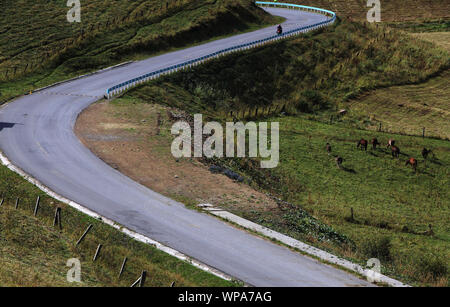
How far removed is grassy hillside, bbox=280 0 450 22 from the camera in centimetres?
10325

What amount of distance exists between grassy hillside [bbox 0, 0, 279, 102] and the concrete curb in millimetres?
27441

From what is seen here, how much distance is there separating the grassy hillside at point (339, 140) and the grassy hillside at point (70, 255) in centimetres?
742

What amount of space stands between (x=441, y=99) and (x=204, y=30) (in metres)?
29.7

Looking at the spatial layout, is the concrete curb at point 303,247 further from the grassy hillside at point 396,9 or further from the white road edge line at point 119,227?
the grassy hillside at point 396,9

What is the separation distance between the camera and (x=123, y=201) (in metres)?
35.4

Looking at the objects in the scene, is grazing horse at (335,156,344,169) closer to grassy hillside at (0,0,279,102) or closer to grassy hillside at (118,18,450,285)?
grassy hillside at (118,18,450,285)

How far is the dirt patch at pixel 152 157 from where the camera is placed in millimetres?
37125

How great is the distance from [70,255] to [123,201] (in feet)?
26.1
